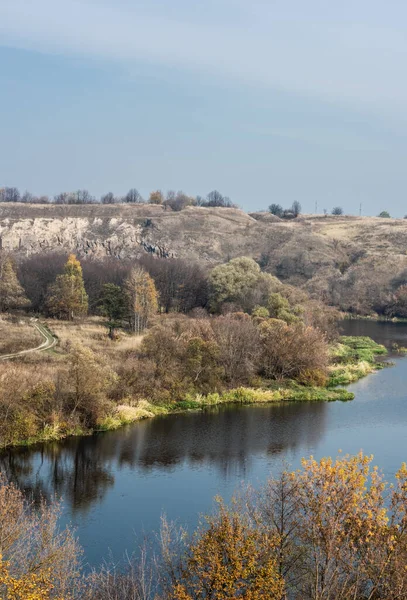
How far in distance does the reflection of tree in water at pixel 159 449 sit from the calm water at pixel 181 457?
51mm

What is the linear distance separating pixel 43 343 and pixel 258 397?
18228mm

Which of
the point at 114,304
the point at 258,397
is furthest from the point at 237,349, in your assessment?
the point at 114,304

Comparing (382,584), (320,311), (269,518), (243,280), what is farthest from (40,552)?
(243,280)

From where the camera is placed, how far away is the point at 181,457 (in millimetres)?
35469

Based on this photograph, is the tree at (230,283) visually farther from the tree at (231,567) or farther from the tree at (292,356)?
the tree at (231,567)

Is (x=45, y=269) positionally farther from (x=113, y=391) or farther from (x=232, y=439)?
(x=232, y=439)

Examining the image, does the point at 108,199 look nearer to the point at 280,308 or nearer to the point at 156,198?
the point at 156,198

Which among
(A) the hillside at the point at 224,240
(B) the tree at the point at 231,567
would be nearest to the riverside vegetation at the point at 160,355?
(B) the tree at the point at 231,567

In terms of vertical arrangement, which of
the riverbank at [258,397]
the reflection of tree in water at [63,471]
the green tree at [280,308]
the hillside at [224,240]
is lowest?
the reflection of tree in water at [63,471]

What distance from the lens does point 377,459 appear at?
34625 millimetres

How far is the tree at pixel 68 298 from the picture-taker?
68125mm

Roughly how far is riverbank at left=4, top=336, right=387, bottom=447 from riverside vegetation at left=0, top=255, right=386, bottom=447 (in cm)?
9

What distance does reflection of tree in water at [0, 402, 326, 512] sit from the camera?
31781 mm

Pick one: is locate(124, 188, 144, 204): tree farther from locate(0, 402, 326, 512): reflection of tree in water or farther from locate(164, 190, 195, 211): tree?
locate(0, 402, 326, 512): reflection of tree in water
